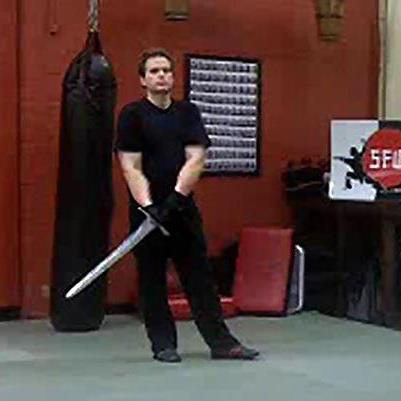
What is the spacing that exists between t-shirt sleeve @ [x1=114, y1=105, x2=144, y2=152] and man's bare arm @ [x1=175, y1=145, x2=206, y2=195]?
0.33m

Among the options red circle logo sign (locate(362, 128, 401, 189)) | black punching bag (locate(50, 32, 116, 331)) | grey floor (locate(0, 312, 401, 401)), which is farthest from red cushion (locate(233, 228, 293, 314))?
black punching bag (locate(50, 32, 116, 331))

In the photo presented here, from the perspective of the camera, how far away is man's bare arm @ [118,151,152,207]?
8.34m

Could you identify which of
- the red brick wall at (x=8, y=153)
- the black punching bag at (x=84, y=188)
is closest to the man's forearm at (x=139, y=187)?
the black punching bag at (x=84, y=188)

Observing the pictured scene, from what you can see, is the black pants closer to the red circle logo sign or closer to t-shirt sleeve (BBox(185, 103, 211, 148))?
t-shirt sleeve (BBox(185, 103, 211, 148))

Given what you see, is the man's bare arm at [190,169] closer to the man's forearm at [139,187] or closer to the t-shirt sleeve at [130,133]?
the man's forearm at [139,187]

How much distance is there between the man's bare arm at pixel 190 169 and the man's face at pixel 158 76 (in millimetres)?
438

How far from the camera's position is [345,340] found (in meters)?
9.77

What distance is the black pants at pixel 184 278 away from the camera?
855 cm

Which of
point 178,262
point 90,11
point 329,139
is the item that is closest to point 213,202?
point 329,139

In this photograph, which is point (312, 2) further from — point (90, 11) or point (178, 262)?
point (178, 262)

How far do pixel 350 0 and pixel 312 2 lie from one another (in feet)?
1.35

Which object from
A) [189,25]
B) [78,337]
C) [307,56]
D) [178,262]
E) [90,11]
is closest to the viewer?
[178,262]

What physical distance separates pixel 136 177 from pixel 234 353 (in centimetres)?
139

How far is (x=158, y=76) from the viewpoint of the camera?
8484mm
